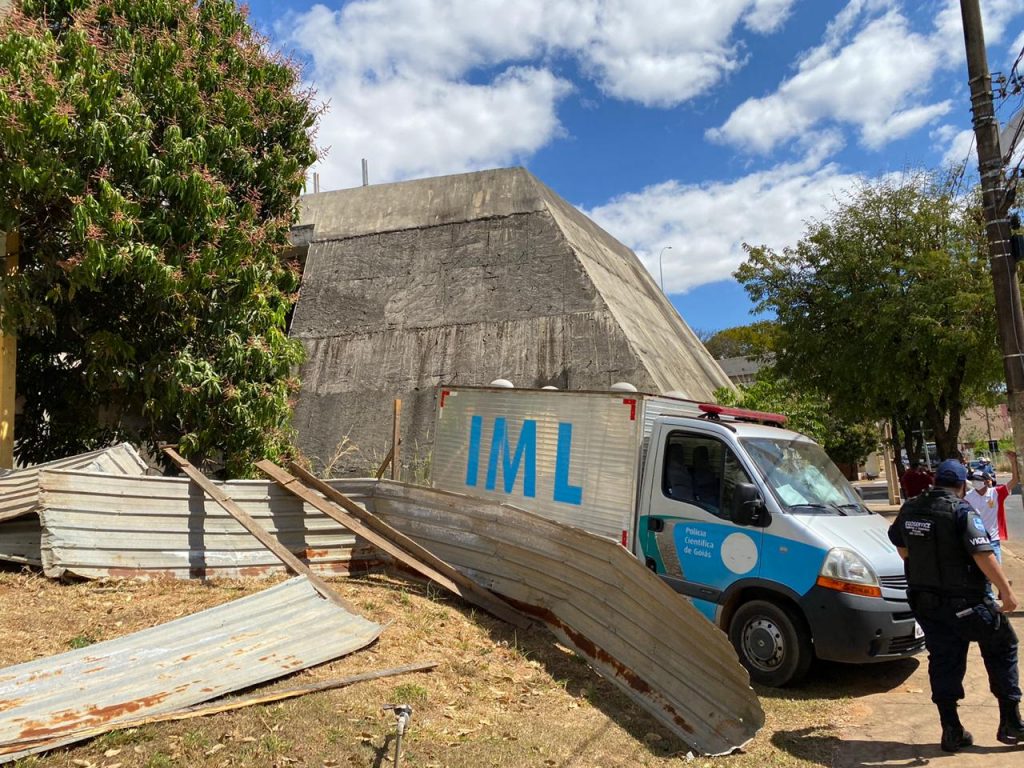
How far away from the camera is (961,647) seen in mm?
4723

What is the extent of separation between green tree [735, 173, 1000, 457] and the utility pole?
4782 millimetres

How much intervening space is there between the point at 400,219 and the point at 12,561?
506 inches

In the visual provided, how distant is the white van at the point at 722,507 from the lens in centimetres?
579

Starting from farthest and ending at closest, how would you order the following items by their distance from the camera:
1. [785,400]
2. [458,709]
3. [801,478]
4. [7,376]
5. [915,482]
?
[785,400] < [915,482] < [7,376] < [801,478] < [458,709]

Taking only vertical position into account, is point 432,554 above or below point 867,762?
above

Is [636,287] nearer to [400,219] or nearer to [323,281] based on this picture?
[400,219]

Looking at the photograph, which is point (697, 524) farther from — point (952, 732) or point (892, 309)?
point (892, 309)

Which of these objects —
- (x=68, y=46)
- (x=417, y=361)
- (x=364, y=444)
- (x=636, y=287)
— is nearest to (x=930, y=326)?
(x=636, y=287)

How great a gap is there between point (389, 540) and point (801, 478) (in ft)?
13.0

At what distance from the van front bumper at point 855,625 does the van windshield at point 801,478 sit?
2.62 feet

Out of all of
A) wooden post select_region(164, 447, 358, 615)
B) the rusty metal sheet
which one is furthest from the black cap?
wooden post select_region(164, 447, 358, 615)

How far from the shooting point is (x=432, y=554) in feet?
23.9

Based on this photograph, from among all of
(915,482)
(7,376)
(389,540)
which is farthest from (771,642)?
(7,376)

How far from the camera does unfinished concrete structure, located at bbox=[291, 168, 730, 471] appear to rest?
48.5 feet
